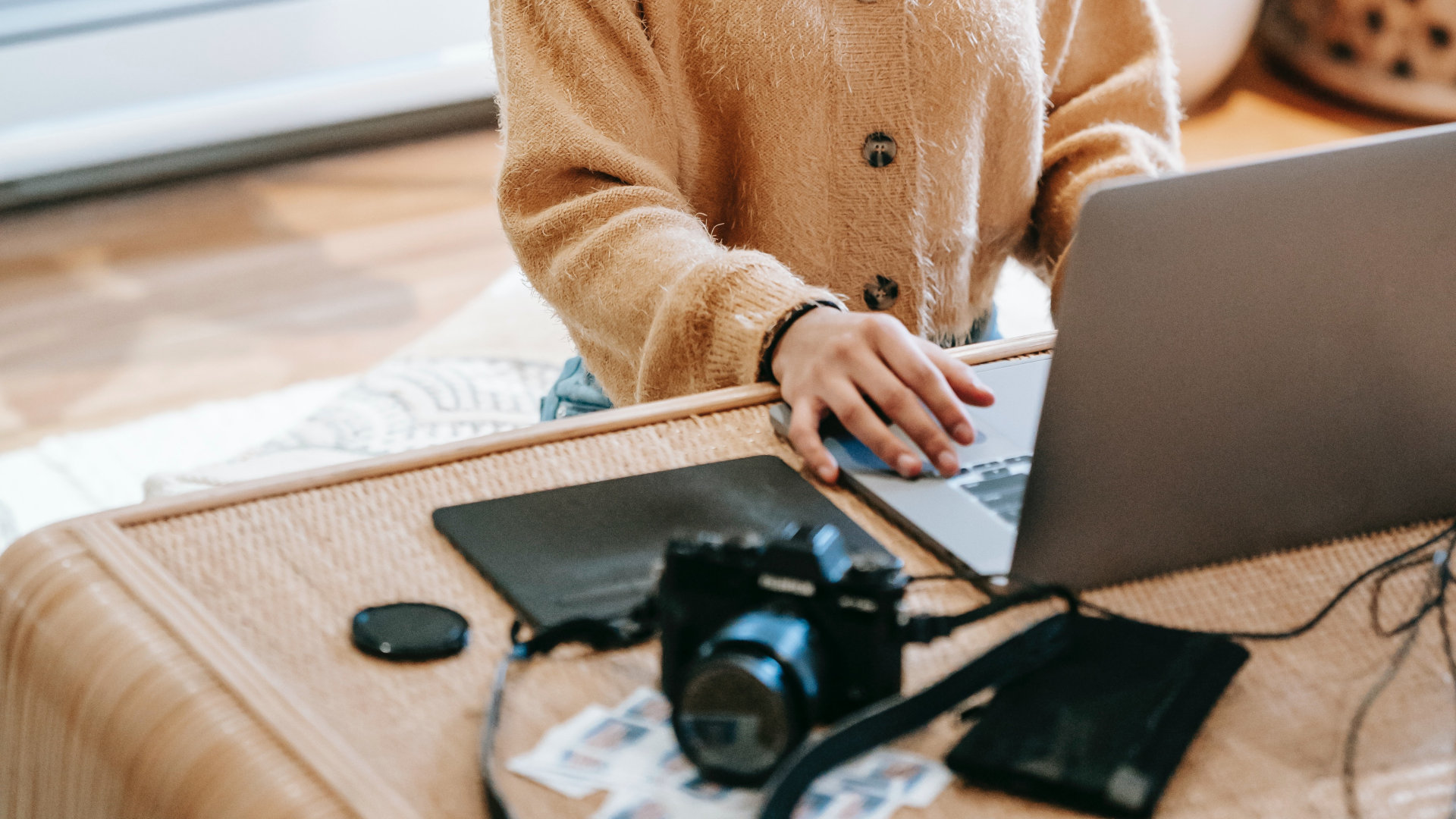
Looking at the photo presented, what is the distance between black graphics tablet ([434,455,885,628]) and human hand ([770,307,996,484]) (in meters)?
0.03

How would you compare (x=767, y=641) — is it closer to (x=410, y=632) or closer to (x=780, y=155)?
(x=410, y=632)

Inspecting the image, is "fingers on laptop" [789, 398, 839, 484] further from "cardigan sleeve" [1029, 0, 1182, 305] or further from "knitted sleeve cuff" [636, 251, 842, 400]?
"cardigan sleeve" [1029, 0, 1182, 305]

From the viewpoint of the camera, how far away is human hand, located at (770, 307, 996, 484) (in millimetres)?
684

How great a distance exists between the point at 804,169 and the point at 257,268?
5.85 feet

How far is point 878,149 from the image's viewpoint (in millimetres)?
970

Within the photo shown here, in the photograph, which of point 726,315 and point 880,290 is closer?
point 726,315

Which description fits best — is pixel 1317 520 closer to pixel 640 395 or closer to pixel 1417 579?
pixel 1417 579

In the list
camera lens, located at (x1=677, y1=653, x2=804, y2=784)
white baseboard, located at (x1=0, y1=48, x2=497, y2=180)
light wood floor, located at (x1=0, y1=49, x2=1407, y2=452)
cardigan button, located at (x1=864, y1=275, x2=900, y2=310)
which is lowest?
light wood floor, located at (x1=0, y1=49, x2=1407, y2=452)

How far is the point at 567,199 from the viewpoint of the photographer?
89cm

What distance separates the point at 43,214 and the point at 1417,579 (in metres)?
2.73

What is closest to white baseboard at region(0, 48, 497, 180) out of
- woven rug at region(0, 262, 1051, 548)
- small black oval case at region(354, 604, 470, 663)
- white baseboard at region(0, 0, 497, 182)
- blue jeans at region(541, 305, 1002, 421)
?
white baseboard at region(0, 0, 497, 182)

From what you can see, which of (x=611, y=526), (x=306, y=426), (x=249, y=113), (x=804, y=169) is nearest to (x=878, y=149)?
(x=804, y=169)

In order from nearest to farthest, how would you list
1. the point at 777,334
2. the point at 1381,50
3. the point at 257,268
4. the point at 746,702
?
the point at 746,702 → the point at 777,334 → the point at 257,268 → the point at 1381,50

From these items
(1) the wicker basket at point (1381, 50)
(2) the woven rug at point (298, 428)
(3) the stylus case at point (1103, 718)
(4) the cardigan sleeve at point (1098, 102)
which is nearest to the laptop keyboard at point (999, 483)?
(3) the stylus case at point (1103, 718)
